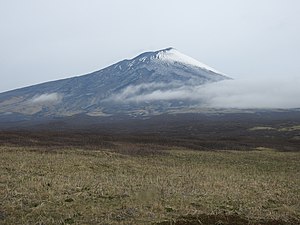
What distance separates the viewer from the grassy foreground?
45.1 feet

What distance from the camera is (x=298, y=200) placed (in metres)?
19.0

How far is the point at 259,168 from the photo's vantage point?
33500 millimetres

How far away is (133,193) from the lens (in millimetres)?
17891

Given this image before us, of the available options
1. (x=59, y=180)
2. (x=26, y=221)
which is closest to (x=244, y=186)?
(x=59, y=180)

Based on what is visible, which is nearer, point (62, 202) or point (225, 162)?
point (62, 202)

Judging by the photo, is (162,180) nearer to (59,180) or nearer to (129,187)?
(129,187)

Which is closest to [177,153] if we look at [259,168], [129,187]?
[259,168]

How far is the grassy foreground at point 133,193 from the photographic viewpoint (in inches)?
542

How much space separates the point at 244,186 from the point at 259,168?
1154cm

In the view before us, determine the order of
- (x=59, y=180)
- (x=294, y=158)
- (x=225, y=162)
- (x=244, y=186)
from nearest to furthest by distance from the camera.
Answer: (x=59, y=180) < (x=244, y=186) < (x=225, y=162) < (x=294, y=158)

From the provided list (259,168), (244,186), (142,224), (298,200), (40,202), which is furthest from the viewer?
(259,168)

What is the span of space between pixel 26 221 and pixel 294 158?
34.9m

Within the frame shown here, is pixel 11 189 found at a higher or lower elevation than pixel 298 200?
higher

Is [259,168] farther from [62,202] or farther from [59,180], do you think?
[62,202]
